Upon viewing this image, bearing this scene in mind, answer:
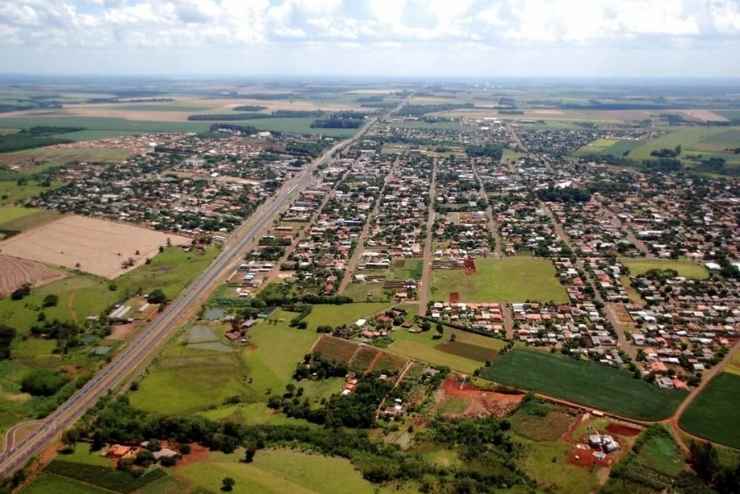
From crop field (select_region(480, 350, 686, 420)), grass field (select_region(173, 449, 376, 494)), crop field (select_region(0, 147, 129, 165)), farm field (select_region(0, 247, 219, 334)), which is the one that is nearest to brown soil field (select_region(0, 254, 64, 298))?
farm field (select_region(0, 247, 219, 334))

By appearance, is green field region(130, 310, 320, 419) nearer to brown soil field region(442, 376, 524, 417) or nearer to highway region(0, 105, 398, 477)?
highway region(0, 105, 398, 477)

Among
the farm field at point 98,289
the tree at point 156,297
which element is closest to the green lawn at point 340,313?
the tree at point 156,297

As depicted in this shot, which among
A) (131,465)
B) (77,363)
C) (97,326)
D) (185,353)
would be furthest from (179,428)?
(97,326)

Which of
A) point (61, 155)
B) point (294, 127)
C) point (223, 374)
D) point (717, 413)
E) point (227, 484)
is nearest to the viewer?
point (227, 484)

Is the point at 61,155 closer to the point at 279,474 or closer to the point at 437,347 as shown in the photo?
the point at 437,347

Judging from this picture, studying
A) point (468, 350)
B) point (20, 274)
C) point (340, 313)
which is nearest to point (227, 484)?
point (468, 350)

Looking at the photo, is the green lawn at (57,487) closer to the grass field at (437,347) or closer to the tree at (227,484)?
the tree at (227,484)

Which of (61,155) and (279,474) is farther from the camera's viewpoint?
(61,155)
